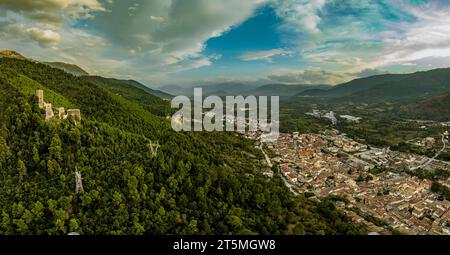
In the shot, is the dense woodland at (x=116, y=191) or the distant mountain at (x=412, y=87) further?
the distant mountain at (x=412, y=87)

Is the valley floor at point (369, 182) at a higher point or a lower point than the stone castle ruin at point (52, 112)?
lower

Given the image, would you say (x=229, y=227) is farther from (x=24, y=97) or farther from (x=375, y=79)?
(x=375, y=79)

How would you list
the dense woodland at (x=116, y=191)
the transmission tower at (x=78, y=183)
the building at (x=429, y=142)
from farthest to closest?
the building at (x=429, y=142), the transmission tower at (x=78, y=183), the dense woodland at (x=116, y=191)

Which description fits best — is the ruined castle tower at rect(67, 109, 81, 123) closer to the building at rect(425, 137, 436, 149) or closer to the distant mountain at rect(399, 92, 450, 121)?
the building at rect(425, 137, 436, 149)

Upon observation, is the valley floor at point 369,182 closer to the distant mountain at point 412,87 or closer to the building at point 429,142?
the building at point 429,142

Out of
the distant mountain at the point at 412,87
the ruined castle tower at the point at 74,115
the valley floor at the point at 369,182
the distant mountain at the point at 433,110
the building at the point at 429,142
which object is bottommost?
the valley floor at the point at 369,182

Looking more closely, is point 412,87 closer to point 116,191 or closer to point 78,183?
point 116,191

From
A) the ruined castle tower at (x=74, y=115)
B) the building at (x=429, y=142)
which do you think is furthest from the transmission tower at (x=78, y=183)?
the building at (x=429, y=142)

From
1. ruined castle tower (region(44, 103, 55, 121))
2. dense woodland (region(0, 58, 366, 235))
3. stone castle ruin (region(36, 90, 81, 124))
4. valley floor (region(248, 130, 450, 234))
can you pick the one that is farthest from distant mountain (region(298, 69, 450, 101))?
ruined castle tower (region(44, 103, 55, 121))

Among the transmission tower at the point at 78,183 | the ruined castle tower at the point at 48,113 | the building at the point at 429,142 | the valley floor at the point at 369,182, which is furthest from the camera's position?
the building at the point at 429,142
